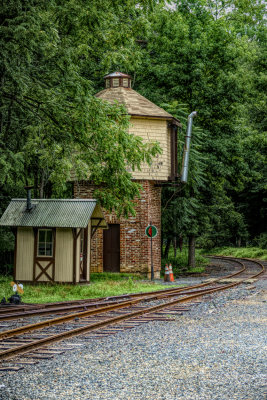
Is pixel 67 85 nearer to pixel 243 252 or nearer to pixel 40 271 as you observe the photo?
pixel 40 271

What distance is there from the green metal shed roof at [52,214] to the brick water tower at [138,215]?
4.88 m

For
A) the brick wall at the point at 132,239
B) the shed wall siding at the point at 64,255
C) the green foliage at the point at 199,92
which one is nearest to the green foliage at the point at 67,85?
the shed wall siding at the point at 64,255

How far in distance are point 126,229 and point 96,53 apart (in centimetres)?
1125

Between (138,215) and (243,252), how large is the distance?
23.7m

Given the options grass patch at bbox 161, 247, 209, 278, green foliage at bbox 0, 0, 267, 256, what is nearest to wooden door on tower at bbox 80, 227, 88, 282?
green foliage at bbox 0, 0, 267, 256

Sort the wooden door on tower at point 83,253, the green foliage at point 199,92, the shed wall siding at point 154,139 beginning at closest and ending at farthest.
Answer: the wooden door on tower at point 83,253
the shed wall siding at point 154,139
the green foliage at point 199,92

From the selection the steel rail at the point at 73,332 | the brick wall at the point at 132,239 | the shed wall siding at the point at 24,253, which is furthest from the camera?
the brick wall at the point at 132,239

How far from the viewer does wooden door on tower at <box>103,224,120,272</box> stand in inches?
1013

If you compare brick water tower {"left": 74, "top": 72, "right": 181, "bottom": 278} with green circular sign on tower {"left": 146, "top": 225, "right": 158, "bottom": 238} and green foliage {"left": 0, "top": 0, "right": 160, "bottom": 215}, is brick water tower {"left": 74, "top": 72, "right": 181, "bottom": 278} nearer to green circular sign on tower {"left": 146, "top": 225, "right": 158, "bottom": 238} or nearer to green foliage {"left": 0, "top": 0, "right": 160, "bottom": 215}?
green circular sign on tower {"left": 146, "top": 225, "right": 158, "bottom": 238}

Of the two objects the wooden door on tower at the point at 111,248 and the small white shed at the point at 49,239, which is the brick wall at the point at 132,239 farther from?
the small white shed at the point at 49,239

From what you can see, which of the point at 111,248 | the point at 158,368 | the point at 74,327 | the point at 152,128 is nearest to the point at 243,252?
the point at 111,248

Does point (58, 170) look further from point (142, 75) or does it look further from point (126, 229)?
point (142, 75)

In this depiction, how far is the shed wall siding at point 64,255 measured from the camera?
19.3 metres

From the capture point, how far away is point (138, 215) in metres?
25.6
